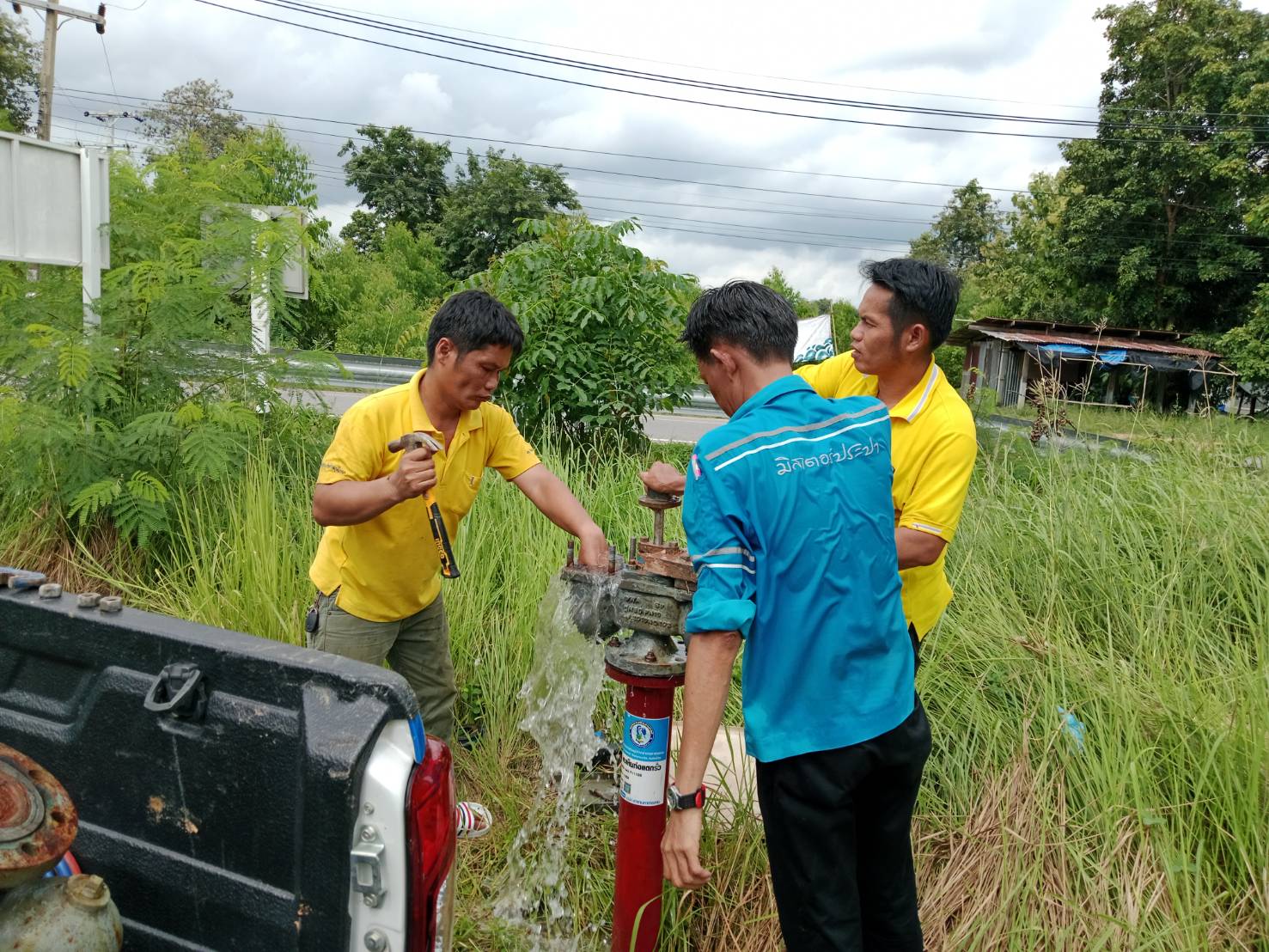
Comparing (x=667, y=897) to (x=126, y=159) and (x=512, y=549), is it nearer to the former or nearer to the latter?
(x=512, y=549)

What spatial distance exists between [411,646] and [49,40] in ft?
63.3

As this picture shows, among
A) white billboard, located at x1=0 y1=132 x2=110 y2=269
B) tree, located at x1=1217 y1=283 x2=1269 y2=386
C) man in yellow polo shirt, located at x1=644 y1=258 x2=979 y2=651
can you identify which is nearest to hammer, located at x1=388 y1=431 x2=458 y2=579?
man in yellow polo shirt, located at x1=644 y1=258 x2=979 y2=651

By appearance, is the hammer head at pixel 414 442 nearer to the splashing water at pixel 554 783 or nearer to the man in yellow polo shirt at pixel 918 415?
the splashing water at pixel 554 783

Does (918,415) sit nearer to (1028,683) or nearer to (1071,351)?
(1028,683)

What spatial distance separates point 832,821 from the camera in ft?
6.11

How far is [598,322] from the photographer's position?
633 centimetres

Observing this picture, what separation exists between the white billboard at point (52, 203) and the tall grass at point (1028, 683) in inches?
57.4

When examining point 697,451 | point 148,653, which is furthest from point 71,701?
point 697,451

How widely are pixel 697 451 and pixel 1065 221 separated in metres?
29.7

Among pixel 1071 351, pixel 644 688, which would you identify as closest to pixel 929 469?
pixel 644 688

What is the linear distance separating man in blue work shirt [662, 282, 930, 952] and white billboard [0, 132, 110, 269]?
4.52 metres

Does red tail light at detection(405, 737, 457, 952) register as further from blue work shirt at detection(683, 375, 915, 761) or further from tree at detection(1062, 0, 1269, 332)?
tree at detection(1062, 0, 1269, 332)

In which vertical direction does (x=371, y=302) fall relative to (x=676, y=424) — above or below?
above

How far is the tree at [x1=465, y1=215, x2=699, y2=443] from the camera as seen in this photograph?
20.4 ft
